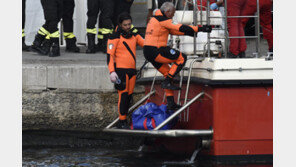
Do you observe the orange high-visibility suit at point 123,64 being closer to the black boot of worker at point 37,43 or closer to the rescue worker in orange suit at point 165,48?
the rescue worker in orange suit at point 165,48

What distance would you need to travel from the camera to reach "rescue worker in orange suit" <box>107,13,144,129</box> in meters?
7.29

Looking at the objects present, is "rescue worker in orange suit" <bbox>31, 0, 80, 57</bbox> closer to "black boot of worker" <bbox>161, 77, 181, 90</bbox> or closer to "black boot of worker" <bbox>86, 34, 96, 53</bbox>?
"black boot of worker" <bbox>86, 34, 96, 53</bbox>

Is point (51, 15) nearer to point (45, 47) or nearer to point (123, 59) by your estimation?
point (45, 47)

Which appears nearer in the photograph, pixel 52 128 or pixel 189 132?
pixel 189 132

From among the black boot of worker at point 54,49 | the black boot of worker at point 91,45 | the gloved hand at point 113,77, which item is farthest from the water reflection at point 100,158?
the black boot of worker at point 91,45

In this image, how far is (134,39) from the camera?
295 inches

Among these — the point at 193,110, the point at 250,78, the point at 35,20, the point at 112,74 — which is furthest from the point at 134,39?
the point at 35,20

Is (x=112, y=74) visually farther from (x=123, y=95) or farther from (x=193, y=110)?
(x=193, y=110)

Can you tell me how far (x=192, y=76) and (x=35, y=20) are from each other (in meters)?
5.75

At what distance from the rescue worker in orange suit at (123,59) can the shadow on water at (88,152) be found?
17.4 inches

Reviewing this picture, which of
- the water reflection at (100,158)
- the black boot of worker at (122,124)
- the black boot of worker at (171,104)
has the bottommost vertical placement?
the water reflection at (100,158)

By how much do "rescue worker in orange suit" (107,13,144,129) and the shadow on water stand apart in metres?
0.44

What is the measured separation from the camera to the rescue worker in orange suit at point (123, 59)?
7.29m

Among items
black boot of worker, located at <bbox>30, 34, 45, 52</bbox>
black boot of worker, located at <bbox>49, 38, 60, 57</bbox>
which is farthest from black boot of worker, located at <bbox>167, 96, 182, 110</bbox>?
black boot of worker, located at <bbox>30, 34, 45, 52</bbox>
